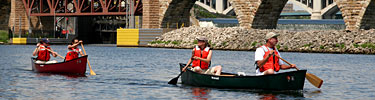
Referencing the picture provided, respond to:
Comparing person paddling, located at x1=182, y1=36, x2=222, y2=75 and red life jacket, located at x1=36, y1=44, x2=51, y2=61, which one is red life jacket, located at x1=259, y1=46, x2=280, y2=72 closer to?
person paddling, located at x1=182, y1=36, x2=222, y2=75

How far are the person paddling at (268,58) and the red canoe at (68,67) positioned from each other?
32.9 feet

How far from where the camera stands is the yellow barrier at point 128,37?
71875 mm

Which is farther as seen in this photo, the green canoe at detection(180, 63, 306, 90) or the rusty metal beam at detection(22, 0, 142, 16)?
the rusty metal beam at detection(22, 0, 142, 16)

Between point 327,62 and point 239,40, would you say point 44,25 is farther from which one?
point 327,62

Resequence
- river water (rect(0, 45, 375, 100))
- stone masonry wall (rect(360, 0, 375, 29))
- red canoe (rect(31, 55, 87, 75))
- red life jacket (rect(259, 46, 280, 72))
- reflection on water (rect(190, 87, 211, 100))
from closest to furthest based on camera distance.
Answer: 1. red life jacket (rect(259, 46, 280, 72))
2. reflection on water (rect(190, 87, 211, 100))
3. river water (rect(0, 45, 375, 100))
4. red canoe (rect(31, 55, 87, 75))
5. stone masonry wall (rect(360, 0, 375, 29))

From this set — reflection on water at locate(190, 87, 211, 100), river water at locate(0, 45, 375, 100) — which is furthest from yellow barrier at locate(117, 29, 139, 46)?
reflection on water at locate(190, 87, 211, 100)

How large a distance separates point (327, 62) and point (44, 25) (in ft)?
186

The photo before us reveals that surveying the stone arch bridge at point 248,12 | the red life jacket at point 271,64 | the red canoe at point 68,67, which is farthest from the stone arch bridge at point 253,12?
the red life jacket at point 271,64

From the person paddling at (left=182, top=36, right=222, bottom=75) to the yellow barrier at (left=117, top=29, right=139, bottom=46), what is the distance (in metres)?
49.7

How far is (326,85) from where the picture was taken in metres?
24.5

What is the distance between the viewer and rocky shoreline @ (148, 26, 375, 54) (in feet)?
163

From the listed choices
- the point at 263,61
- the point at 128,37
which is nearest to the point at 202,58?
the point at 263,61

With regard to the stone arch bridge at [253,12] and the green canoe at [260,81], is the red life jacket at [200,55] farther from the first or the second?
the stone arch bridge at [253,12]

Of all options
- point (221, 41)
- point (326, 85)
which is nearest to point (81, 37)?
point (221, 41)
